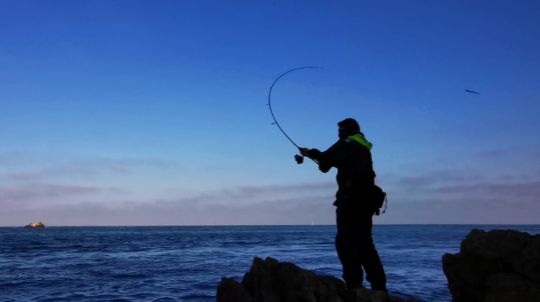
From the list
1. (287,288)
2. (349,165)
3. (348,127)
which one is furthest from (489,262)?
(287,288)

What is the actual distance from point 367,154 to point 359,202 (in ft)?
2.20

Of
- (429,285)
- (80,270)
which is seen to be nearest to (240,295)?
(429,285)

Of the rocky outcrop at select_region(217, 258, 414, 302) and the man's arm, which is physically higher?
the man's arm

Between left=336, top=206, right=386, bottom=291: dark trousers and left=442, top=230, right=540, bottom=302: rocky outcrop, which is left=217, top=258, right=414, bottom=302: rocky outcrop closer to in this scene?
left=336, top=206, right=386, bottom=291: dark trousers

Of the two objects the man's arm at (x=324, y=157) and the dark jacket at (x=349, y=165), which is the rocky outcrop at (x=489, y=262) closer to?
the dark jacket at (x=349, y=165)

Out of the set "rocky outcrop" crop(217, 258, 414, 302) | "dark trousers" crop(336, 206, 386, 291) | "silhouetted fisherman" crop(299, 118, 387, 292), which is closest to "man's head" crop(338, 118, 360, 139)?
"silhouetted fisherman" crop(299, 118, 387, 292)

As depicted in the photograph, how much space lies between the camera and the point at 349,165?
20.6 ft

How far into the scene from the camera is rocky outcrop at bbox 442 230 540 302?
606 centimetres

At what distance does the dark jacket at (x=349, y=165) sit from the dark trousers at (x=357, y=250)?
24cm

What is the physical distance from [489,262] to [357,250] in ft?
6.41

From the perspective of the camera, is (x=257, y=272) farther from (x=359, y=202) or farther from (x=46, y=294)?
(x=46, y=294)

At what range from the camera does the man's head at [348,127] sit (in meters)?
6.69

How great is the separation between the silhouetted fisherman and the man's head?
0.28m

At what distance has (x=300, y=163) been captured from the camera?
6.68 metres
